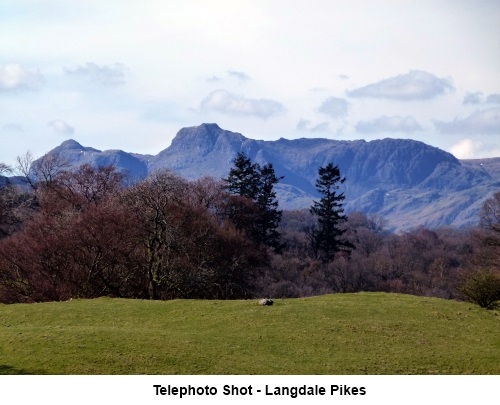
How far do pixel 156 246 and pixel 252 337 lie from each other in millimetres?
22700

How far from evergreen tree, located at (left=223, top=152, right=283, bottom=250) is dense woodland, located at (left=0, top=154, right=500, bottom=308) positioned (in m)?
0.21

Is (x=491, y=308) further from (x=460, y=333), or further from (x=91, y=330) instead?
(x=91, y=330)

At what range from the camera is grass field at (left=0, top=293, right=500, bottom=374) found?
2278cm


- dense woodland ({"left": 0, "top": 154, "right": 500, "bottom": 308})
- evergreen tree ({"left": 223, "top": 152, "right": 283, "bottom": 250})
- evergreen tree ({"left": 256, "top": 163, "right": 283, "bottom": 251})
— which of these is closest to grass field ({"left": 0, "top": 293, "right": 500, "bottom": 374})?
dense woodland ({"left": 0, "top": 154, "right": 500, "bottom": 308})

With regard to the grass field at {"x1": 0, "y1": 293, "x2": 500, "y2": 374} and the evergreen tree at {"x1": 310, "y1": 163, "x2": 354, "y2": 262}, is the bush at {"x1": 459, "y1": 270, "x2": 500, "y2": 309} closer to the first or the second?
the grass field at {"x1": 0, "y1": 293, "x2": 500, "y2": 374}

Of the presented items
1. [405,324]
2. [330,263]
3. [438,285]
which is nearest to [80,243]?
[405,324]

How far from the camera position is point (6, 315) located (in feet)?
105

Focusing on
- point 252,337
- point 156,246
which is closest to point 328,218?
point 156,246

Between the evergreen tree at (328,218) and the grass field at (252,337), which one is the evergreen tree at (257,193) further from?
the grass field at (252,337)

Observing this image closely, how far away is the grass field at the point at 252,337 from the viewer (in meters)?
22.8

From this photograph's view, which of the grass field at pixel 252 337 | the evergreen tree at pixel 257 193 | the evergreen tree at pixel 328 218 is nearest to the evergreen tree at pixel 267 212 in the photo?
the evergreen tree at pixel 257 193

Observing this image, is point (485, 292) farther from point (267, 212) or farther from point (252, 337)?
point (267, 212)

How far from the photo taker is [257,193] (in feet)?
A: 326

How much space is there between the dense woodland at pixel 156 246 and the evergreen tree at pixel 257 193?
0.21 m
